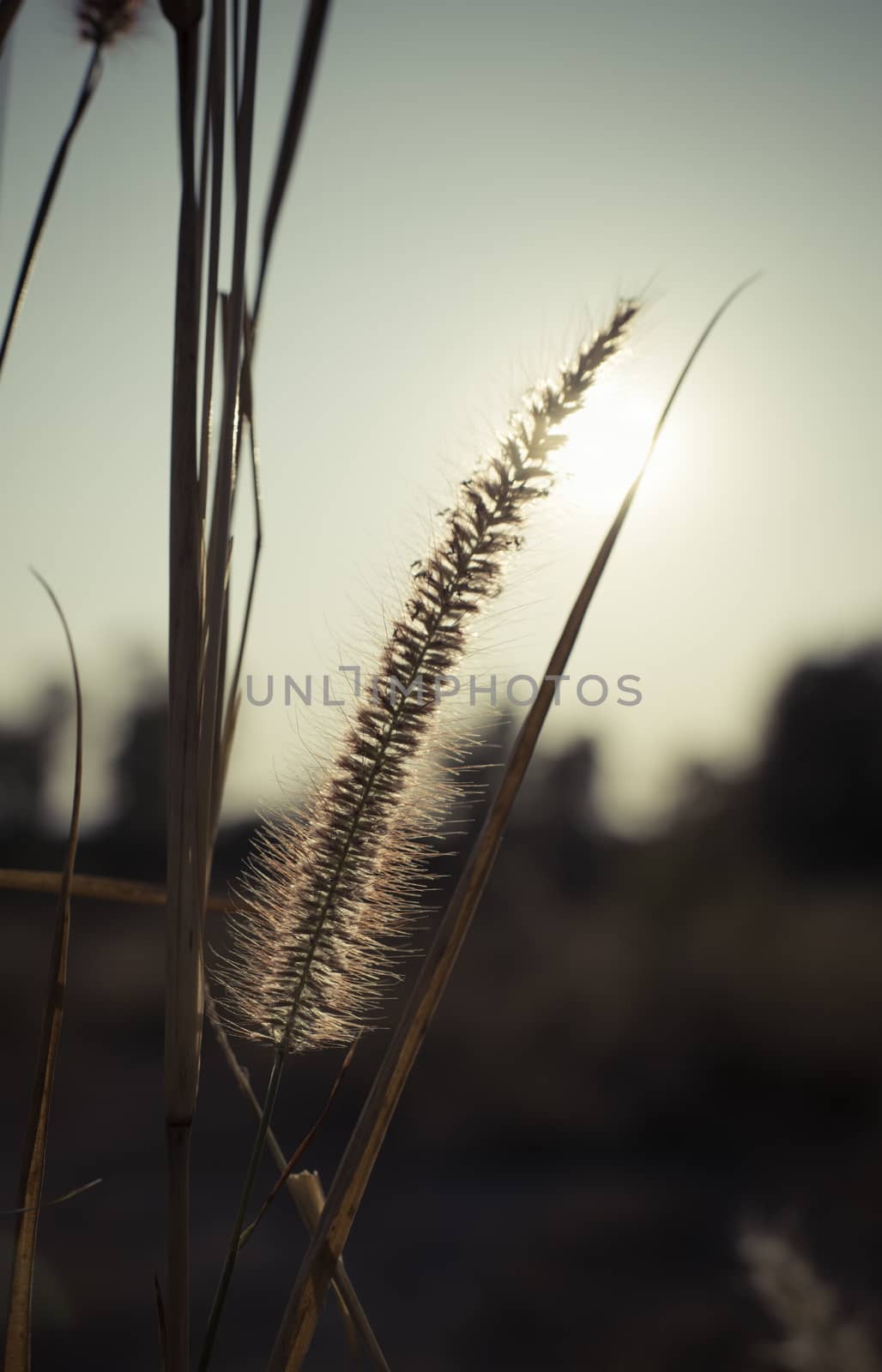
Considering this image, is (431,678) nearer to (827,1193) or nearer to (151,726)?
(827,1193)

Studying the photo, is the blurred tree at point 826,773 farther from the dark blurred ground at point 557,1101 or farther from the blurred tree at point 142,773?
the blurred tree at point 142,773

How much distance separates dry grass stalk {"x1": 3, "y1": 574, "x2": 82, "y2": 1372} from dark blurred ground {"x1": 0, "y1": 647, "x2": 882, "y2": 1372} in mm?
4663

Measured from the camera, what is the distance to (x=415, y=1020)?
701 millimetres

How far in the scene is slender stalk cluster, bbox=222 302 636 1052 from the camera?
801mm

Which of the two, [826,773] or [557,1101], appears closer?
[557,1101]

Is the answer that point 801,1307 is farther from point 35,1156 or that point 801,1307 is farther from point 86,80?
point 86,80

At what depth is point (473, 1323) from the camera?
5363 mm

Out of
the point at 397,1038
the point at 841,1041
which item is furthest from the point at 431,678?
the point at 841,1041

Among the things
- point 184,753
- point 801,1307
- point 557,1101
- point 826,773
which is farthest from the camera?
point 826,773

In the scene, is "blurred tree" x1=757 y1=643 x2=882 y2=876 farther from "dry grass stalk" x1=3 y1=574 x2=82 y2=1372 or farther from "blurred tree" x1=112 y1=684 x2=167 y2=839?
"dry grass stalk" x1=3 y1=574 x2=82 y2=1372

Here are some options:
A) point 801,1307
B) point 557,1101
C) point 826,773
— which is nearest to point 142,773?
point 557,1101

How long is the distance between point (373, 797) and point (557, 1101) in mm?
8388

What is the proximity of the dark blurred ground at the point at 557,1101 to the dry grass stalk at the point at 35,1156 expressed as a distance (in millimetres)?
4663

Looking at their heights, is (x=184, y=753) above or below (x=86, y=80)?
below
